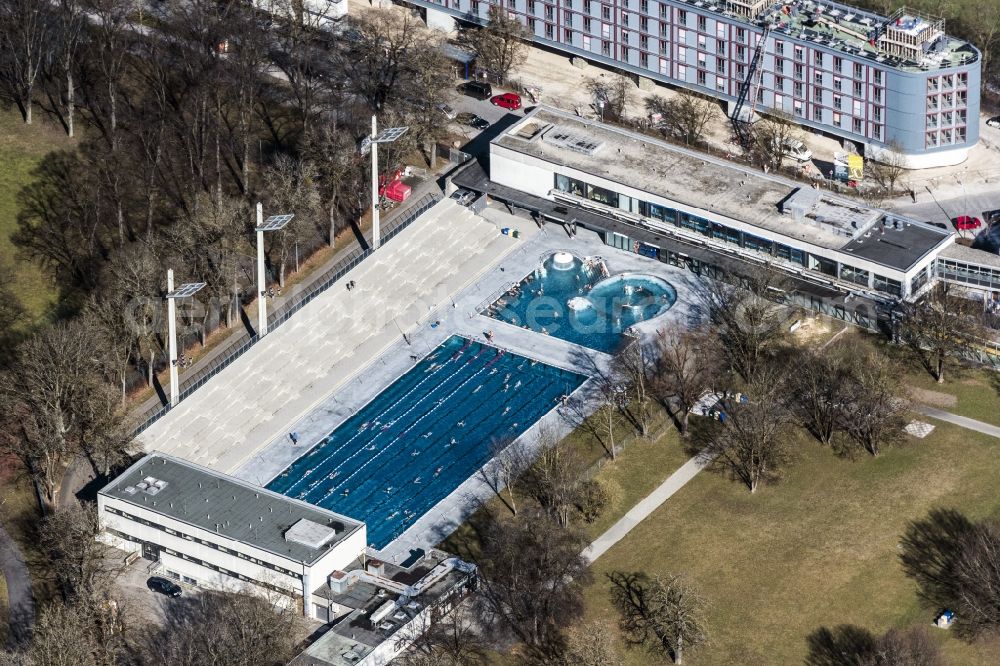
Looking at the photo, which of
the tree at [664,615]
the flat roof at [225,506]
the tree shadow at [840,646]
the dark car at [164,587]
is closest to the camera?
the tree at [664,615]

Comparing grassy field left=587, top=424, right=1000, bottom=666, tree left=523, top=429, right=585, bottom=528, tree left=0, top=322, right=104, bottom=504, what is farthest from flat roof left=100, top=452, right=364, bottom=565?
grassy field left=587, top=424, right=1000, bottom=666

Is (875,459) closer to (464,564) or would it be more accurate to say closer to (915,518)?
(915,518)

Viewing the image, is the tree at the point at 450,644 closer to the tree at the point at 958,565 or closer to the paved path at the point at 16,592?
the paved path at the point at 16,592

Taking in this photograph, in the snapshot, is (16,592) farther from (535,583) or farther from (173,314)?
(535,583)

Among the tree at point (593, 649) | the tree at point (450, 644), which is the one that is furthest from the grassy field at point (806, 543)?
the tree at point (450, 644)

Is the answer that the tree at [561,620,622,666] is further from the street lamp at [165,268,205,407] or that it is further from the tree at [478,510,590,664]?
the street lamp at [165,268,205,407]
